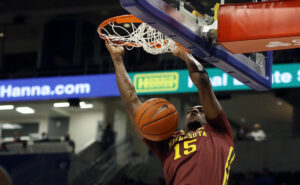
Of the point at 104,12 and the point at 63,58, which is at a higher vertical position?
the point at 104,12

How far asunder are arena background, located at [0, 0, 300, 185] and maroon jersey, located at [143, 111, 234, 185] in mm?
6486

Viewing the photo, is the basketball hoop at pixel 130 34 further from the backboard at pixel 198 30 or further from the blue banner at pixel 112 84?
the blue banner at pixel 112 84

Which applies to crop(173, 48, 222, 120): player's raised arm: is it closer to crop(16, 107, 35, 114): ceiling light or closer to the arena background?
the arena background

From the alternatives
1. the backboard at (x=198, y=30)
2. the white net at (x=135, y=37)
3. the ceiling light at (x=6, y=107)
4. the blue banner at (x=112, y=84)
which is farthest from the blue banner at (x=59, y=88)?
the backboard at (x=198, y=30)

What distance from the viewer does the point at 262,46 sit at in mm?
3271

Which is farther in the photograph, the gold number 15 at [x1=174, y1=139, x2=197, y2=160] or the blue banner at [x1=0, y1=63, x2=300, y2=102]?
the blue banner at [x1=0, y1=63, x2=300, y2=102]

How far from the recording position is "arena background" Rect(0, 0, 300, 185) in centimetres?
1235

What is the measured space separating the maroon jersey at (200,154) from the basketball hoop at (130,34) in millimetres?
775

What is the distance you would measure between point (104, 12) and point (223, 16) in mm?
13024

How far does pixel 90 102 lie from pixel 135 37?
45.9ft

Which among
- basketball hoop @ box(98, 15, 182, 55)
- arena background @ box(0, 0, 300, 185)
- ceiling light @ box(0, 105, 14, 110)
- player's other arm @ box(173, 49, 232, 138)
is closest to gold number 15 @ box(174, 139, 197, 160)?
player's other arm @ box(173, 49, 232, 138)

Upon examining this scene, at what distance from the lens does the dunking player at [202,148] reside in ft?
9.40

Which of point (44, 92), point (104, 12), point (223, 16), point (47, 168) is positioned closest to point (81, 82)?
point (44, 92)

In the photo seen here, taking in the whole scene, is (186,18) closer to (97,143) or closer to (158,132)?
(158,132)
